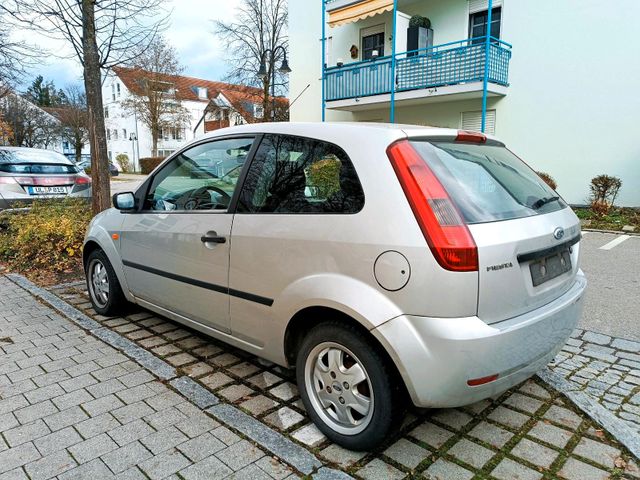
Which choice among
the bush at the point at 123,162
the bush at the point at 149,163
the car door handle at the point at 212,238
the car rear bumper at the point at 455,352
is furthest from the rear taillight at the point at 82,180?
the bush at the point at 123,162

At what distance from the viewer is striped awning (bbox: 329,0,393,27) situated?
45.9 ft

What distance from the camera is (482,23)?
13.2 meters

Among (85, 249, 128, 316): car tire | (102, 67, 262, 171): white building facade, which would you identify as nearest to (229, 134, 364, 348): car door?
(85, 249, 128, 316): car tire

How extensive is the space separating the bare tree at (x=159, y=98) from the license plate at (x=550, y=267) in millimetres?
38896

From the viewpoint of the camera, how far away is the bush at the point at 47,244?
A: 6.23 m

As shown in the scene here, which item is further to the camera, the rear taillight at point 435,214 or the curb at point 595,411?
the curb at point 595,411

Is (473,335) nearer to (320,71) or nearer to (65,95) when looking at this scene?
(320,71)

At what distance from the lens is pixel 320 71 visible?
17562 millimetres

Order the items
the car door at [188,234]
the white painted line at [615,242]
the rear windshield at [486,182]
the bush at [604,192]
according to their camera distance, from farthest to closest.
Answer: the bush at [604,192] < the white painted line at [615,242] < the car door at [188,234] < the rear windshield at [486,182]

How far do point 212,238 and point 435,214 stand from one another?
1522 mm

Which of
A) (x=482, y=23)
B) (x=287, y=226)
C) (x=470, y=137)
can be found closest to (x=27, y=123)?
(x=482, y=23)

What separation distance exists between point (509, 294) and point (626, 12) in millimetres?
11733

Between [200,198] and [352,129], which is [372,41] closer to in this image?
[200,198]

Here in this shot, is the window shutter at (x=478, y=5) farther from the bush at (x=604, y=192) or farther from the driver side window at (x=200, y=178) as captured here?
the driver side window at (x=200, y=178)
